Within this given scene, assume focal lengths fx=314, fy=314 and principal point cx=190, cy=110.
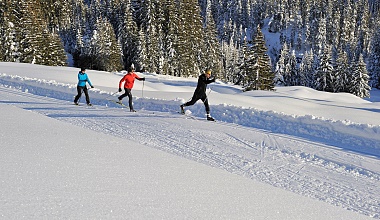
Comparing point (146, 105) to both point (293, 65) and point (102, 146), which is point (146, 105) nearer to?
point (102, 146)

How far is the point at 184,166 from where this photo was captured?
6199 millimetres

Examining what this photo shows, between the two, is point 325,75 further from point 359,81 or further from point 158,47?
point 158,47

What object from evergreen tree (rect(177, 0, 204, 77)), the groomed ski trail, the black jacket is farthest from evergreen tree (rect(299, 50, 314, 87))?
the groomed ski trail

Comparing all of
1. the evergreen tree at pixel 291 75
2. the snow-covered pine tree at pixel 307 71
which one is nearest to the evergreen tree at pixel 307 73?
the snow-covered pine tree at pixel 307 71

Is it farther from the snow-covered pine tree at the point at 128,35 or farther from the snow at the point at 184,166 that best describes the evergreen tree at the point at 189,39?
the snow at the point at 184,166

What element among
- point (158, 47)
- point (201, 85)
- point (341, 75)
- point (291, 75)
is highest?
point (158, 47)

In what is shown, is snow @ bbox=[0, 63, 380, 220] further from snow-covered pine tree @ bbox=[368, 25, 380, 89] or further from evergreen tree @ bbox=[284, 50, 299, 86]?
snow-covered pine tree @ bbox=[368, 25, 380, 89]

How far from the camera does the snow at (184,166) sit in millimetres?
4133

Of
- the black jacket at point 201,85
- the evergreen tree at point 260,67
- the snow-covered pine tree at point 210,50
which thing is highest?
the snow-covered pine tree at point 210,50

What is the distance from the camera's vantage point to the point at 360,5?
129m

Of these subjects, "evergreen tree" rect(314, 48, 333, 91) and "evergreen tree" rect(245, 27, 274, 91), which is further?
"evergreen tree" rect(314, 48, 333, 91)

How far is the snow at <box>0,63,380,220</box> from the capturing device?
4133 millimetres

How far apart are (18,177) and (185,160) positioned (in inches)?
126

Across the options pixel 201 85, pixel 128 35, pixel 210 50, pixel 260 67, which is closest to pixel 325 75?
pixel 210 50
